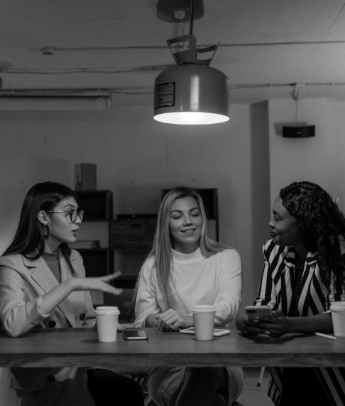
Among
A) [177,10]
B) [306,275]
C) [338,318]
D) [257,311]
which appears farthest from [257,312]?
[177,10]

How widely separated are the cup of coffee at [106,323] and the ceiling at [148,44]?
2046 millimetres

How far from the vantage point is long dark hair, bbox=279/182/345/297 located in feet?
7.97

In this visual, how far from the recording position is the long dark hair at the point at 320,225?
2430mm

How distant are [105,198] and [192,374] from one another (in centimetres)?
399

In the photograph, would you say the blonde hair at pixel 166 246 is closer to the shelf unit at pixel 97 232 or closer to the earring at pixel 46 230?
the earring at pixel 46 230

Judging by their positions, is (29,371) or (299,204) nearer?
(29,371)

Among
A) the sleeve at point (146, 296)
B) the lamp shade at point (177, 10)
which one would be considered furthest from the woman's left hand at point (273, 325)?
the lamp shade at point (177, 10)

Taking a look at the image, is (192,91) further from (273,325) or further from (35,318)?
(35,318)

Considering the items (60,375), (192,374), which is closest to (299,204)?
(192,374)

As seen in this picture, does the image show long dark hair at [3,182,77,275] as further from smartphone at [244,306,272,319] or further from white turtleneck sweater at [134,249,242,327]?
smartphone at [244,306,272,319]

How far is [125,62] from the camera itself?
15.8ft

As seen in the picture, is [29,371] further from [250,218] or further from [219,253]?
[250,218]

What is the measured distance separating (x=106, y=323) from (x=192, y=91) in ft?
2.98

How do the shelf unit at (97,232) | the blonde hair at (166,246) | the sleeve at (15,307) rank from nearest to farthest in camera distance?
the sleeve at (15,307) → the blonde hair at (166,246) → the shelf unit at (97,232)
